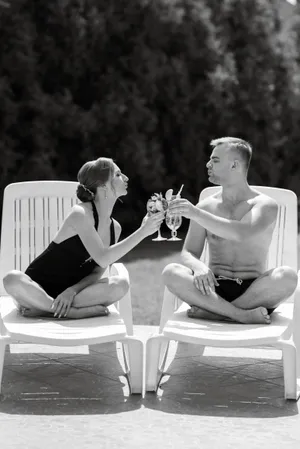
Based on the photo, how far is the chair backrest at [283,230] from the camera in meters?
6.21

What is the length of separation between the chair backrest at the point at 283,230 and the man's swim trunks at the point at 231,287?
2.26ft

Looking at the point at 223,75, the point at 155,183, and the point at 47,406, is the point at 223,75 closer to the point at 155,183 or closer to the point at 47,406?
the point at 155,183

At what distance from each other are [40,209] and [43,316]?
4.17 feet

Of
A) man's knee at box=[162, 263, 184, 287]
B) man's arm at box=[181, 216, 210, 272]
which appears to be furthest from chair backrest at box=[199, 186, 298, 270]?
man's knee at box=[162, 263, 184, 287]

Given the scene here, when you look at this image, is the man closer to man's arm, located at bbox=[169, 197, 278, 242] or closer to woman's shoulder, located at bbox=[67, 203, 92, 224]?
man's arm, located at bbox=[169, 197, 278, 242]

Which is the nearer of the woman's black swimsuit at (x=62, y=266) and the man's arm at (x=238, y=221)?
the man's arm at (x=238, y=221)

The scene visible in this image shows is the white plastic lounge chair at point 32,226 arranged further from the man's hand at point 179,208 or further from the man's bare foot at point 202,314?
the man's hand at point 179,208

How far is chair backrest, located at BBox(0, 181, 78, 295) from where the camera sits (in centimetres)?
645

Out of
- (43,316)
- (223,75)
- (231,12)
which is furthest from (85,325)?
(231,12)

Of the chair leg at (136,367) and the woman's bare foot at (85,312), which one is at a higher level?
the woman's bare foot at (85,312)

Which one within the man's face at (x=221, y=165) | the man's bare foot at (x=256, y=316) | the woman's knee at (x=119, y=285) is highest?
the man's face at (x=221, y=165)

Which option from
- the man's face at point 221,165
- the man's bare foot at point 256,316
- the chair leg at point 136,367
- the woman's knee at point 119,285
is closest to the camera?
the chair leg at point 136,367

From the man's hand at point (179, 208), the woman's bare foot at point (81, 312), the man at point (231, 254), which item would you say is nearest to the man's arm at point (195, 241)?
the man at point (231, 254)

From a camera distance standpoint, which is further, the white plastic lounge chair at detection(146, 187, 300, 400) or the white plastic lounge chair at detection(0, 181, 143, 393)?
the white plastic lounge chair at detection(0, 181, 143, 393)
